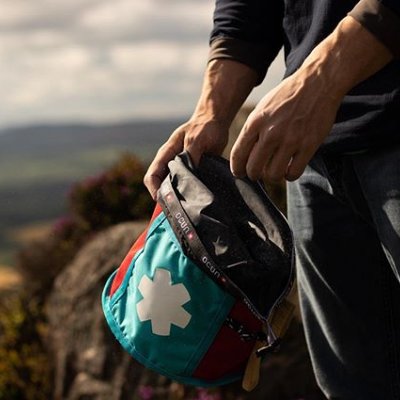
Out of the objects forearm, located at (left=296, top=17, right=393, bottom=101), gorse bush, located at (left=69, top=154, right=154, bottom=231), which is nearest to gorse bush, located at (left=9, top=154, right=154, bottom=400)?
gorse bush, located at (left=69, top=154, right=154, bottom=231)

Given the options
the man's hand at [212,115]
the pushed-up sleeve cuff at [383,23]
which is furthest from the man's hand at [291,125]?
the man's hand at [212,115]

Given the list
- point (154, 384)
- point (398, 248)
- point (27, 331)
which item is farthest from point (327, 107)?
point (27, 331)

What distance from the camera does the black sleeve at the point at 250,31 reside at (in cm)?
251

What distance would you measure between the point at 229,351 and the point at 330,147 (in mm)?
592

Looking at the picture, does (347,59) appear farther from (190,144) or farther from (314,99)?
(190,144)

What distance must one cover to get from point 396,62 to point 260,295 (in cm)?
65

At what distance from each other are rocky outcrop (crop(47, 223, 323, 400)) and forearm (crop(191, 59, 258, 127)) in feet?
8.26

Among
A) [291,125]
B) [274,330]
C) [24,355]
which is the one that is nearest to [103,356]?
[24,355]

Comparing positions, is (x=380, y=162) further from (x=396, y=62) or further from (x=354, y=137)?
(x=396, y=62)

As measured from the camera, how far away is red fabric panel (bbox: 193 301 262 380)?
2.24m

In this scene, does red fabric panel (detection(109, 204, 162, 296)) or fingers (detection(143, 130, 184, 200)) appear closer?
red fabric panel (detection(109, 204, 162, 296))

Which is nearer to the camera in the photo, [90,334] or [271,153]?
[271,153]

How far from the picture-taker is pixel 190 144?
8.04ft

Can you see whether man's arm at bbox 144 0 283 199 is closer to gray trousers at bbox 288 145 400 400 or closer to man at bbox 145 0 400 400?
man at bbox 145 0 400 400
